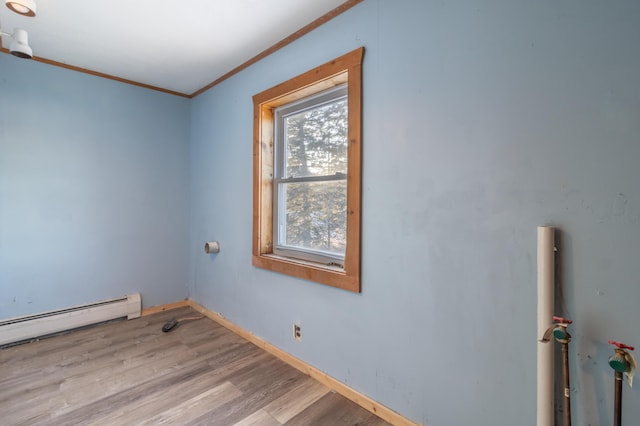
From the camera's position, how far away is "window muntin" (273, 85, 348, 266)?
85.9 inches

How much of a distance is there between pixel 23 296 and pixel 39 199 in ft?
2.91

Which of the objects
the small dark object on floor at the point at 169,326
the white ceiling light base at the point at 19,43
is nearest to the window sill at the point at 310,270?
the small dark object on floor at the point at 169,326

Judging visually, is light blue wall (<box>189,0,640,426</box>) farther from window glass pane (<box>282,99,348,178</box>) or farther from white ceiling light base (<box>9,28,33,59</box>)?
white ceiling light base (<box>9,28,33,59</box>)

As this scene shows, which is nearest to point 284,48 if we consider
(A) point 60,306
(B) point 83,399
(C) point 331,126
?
(C) point 331,126

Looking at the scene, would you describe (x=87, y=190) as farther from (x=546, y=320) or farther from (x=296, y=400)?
(x=546, y=320)

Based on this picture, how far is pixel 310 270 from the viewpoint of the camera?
2.15 m

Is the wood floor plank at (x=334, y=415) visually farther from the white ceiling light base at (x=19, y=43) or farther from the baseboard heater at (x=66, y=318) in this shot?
the white ceiling light base at (x=19, y=43)

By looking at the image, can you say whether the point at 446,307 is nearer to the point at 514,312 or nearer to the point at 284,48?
the point at 514,312

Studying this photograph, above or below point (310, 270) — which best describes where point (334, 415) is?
below

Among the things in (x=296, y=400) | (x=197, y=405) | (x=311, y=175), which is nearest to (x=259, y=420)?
(x=296, y=400)

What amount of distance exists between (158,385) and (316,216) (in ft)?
5.35

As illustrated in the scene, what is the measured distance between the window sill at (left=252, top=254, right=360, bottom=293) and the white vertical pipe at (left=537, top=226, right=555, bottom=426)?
0.95 meters

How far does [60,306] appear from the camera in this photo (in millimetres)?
2850

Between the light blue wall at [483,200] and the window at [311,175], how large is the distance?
0.10 metres
